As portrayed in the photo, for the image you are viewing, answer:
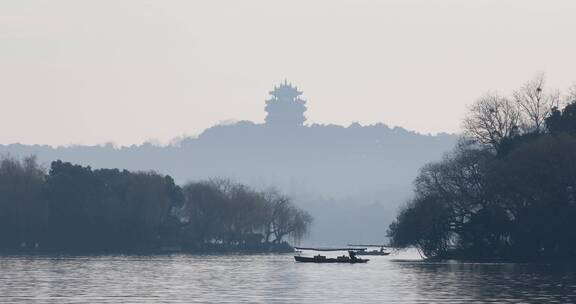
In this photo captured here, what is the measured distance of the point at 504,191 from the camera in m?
97.9

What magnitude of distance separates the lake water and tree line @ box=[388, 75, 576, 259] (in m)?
4.43

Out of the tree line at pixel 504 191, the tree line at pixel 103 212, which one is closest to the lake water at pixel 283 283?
the tree line at pixel 504 191

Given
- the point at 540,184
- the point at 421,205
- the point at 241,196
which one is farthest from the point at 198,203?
the point at 540,184

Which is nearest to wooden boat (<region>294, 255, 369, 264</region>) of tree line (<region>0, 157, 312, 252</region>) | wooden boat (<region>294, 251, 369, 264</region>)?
wooden boat (<region>294, 251, 369, 264</region>)

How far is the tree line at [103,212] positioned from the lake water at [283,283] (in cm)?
3684

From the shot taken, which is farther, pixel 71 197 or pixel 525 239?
pixel 71 197

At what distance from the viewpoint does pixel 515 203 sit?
99750 mm

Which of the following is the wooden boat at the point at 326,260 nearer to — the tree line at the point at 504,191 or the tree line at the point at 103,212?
the tree line at the point at 504,191

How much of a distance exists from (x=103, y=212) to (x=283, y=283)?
221 feet

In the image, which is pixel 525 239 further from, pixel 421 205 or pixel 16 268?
pixel 16 268

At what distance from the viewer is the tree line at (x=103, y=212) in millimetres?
138500

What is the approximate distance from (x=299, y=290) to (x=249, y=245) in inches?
3392

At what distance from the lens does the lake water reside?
206 ft

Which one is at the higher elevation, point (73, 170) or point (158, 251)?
point (73, 170)
